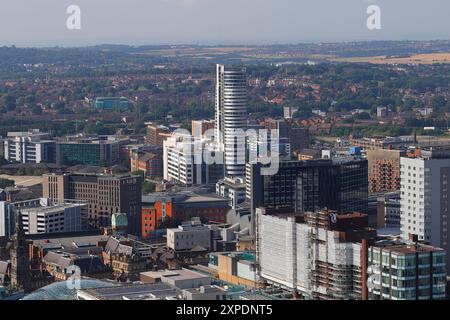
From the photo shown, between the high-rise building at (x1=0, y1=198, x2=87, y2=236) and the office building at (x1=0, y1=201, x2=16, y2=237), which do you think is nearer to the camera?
the office building at (x1=0, y1=201, x2=16, y2=237)

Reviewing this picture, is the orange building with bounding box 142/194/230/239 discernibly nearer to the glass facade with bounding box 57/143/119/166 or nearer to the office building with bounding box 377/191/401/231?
the office building with bounding box 377/191/401/231

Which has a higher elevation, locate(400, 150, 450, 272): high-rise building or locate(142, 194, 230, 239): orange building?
locate(400, 150, 450, 272): high-rise building

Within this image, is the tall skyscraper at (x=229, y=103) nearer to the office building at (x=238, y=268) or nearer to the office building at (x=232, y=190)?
the office building at (x=232, y=190)

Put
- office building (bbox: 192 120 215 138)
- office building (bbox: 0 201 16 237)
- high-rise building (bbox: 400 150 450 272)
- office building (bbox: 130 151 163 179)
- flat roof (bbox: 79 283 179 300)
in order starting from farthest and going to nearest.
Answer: office building (bbox: 192 120 215 138)
office building (bbox: 130 151 163 179)
office building (bbox: 0 201 16 237)
high-rise building (bbox: 400 150 450 272)
flat roof (bbox: 79 283 179 300)

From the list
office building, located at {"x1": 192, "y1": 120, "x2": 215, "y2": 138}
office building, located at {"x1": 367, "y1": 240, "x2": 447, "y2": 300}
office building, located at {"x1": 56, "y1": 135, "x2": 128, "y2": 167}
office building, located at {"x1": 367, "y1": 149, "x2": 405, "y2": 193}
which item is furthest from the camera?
office building, located at {"x1": 56, "y1": 135, "x2": 128, "y2": 167}

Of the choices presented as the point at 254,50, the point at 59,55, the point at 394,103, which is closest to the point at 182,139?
the point at 394,103

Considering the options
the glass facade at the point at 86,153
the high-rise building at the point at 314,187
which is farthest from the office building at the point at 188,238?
the glass facade at the point at 86,153

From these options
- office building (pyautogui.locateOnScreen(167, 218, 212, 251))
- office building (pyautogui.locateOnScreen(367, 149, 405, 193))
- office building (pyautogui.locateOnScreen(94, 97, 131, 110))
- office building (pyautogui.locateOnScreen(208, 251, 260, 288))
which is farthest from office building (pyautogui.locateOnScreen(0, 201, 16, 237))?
office building (pyautogui.locateOnScreen(94, 97, 131, 110))
